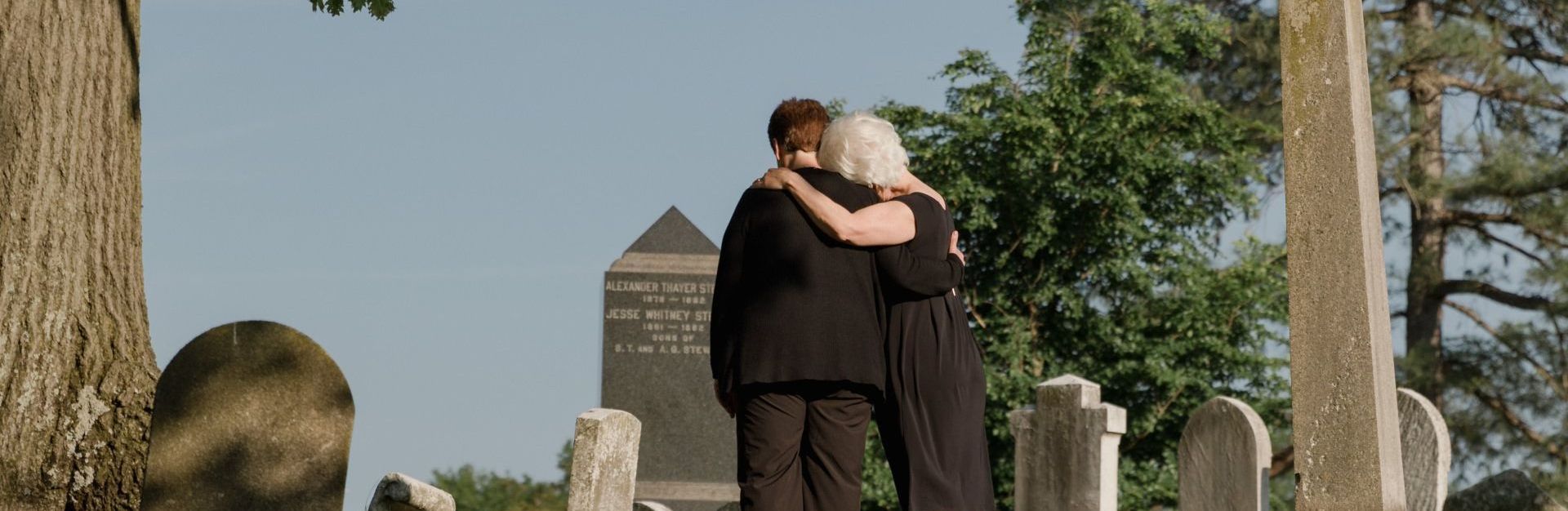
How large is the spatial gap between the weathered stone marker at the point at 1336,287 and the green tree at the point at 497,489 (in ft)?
103

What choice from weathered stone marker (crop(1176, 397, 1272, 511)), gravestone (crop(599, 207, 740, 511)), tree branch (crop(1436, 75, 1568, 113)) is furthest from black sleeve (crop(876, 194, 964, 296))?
tree branch (crop(1436, 75, 1568, 113))

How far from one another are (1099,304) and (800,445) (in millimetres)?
13286

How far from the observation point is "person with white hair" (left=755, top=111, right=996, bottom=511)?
4.84m

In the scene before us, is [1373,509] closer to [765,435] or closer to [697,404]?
[765,435]

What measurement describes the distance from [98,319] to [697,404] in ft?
22.5

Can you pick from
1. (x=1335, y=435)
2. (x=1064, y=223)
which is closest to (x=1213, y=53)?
(x=1064, y=223)

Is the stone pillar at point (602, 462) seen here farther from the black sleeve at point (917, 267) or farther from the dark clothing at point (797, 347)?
the black sleeve at point (917, 267)

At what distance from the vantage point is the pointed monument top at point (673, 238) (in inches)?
466

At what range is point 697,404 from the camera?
11.7 m

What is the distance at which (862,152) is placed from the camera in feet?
15.9

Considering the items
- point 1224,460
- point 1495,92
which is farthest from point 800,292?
point 1495,92

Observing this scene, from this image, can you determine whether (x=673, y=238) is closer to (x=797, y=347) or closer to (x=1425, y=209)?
(x=797, y=347)

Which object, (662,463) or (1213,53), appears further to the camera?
(1213,53)

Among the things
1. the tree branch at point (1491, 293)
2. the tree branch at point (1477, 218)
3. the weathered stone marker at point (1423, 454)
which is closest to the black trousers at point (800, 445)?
the weathered stone marker at point (1423, 454)
